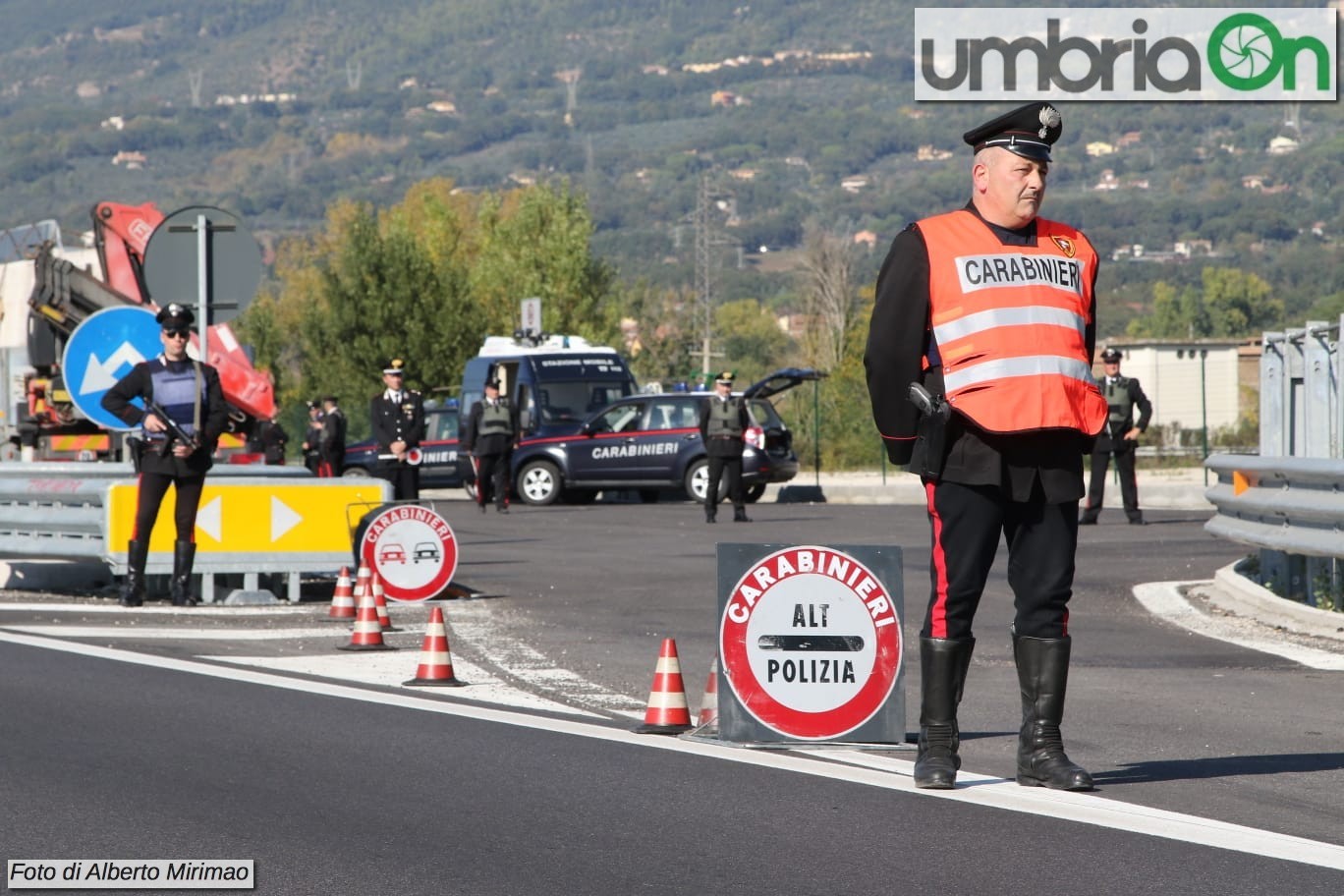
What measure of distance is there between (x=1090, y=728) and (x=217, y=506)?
7.39m

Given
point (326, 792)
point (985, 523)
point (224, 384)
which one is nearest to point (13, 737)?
point (326, 792)

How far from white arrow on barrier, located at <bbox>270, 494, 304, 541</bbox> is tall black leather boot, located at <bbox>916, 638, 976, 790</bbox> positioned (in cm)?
811

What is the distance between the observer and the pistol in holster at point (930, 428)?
6176 millimetres

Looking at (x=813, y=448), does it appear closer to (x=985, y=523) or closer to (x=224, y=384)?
(x=224, y=384)

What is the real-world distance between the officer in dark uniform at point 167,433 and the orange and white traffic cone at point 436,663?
4.22 meters

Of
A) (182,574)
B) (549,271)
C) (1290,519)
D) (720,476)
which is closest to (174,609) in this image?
(182,574)

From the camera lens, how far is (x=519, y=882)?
209 inches

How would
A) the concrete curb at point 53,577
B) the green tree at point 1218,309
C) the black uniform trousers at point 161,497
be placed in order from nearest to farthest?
the black uniform trousers at point 161,497, the concrete curb at point 53,577, the green tree at point 1218,309

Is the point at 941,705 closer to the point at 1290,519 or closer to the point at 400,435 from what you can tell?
the point at 1290,519

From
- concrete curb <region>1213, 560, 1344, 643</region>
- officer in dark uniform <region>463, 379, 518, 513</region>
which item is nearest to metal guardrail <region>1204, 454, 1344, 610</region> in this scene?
concrete curb <region>1213, 560, 1344, 643</region>

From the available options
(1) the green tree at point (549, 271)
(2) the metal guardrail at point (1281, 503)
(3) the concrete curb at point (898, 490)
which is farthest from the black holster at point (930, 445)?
(1) the green tree at point (549, 271)

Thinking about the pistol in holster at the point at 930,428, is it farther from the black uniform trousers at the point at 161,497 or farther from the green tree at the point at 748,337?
the green tree at the point at 748,337

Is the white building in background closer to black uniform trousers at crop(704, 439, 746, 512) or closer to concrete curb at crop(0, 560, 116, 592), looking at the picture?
black uniform trousers at crop(704, 439, 746, 512)

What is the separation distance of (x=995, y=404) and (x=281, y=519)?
335 inches
